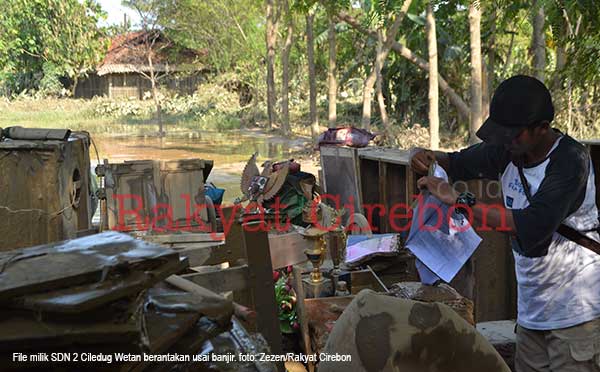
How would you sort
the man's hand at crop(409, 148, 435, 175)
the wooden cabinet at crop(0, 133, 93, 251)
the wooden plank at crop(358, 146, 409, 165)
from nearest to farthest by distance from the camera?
1. the man's hand at crop(409, 148, 435, 175)
2. the wooden cabinet at crop(0, 133, 93, 251)
3. the wooden plank at crop(358, 146, 409, 165)

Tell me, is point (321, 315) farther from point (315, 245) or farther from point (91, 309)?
point (91, 309)

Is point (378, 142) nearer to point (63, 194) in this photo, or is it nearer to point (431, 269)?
point (63, 194)

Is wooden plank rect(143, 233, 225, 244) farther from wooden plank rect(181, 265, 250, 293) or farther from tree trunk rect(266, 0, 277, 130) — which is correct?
tree trunk rect(266, 0, 277, 130)

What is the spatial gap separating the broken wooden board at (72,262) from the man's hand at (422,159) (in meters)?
1.73

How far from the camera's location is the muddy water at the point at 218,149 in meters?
16.6

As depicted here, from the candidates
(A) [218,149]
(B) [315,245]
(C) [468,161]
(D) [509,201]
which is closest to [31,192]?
(B) [315,245]

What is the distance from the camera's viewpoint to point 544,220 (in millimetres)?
2266

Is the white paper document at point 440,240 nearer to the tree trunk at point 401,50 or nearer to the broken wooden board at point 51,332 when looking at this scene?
the broken wooden board at point 51,332

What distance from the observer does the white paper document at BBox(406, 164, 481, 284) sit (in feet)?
10.6

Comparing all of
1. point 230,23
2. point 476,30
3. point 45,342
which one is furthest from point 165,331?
point 230,23

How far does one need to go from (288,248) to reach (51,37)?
38.7 metres

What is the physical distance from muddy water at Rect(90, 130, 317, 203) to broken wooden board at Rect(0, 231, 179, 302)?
11942 millimetres

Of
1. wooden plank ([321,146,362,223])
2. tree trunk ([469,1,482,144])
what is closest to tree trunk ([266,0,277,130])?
tree trunk ([469,1,482,144])

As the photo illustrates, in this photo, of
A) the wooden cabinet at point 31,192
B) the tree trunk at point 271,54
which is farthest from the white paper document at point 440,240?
the tree trunk at point 271,54
